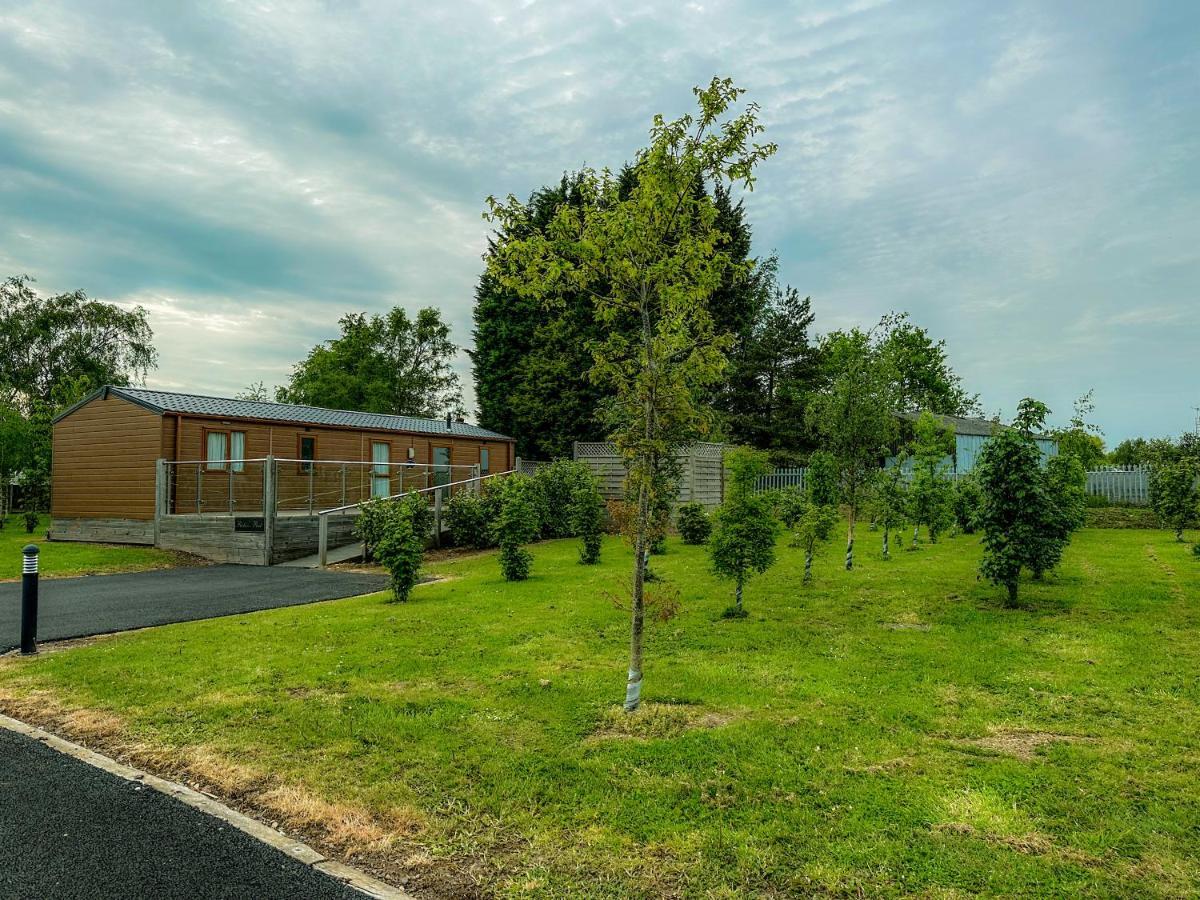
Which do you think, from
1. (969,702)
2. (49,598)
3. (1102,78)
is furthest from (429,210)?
(969,702)

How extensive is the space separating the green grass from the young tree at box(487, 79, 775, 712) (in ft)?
47.7

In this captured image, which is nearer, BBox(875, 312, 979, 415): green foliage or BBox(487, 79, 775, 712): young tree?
BBox(487, 79, 775, 712): young tree

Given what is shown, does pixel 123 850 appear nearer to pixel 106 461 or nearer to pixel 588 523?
pixel 588 523

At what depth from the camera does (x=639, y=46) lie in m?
9.87

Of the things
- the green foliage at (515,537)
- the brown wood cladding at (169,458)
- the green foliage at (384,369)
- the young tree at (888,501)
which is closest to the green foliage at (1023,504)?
the young tree at (888,501)

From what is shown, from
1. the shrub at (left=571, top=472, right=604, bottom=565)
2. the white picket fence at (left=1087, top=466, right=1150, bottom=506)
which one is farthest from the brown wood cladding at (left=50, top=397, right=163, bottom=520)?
the white picket fence at (left=1087, top=466, right=1150, bottom=506)

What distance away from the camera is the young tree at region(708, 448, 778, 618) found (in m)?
8.46

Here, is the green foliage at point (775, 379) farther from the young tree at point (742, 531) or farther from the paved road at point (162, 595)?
the young tree at point (742, 531)

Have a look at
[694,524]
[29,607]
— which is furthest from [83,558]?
[694,524]

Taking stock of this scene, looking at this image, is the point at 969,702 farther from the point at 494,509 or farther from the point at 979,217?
the point at 979,217

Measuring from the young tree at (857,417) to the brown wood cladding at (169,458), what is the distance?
43.6ft

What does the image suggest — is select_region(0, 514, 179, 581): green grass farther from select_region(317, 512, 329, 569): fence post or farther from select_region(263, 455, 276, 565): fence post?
select_region(317, 512, 329, 569): fence post

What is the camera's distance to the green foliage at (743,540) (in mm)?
8453

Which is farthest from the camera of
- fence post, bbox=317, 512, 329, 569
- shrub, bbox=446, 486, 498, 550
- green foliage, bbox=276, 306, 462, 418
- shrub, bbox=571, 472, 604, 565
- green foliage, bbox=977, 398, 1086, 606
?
green foliage, bbox=276, 306, 462, 418
